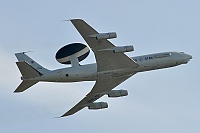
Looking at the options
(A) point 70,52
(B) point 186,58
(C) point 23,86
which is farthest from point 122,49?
(C) point 23,86

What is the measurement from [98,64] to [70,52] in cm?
480

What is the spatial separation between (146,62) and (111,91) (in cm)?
952

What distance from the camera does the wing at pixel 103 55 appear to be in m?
97.3

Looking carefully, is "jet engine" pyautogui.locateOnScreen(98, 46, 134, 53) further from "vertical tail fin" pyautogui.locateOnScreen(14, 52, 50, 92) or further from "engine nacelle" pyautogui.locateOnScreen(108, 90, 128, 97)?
"engine nacelle" pyautogui.locateOnScreen(108, 90, 128, 97)

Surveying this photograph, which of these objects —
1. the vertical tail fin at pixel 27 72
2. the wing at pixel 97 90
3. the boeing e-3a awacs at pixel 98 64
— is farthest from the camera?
the wing at pixel 97 90

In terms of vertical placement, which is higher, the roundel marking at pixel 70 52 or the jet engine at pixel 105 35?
the jet engine at pixel 105 35

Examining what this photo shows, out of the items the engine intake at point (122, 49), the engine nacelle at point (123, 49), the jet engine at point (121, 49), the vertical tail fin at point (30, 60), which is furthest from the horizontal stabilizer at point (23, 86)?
the engine nacelle at point (123, 49)

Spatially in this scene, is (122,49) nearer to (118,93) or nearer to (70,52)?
(70,52)

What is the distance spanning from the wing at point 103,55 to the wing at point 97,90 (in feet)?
15.1

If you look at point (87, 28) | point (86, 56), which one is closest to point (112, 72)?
point (86, 56)

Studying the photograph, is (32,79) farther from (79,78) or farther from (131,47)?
(131,47)

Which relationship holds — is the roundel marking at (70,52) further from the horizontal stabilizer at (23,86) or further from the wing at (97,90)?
the horizontal stabilizer at (23,86)

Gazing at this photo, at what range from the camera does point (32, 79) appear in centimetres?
10281

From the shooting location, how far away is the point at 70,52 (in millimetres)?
106000
